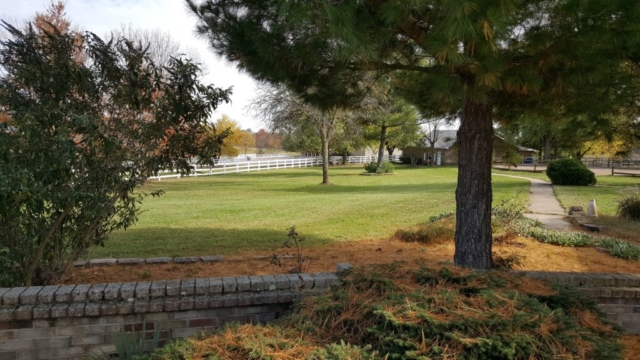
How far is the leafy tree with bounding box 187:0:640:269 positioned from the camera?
10.2ft

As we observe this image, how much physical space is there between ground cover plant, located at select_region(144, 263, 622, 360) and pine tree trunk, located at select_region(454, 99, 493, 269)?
5.63 ft

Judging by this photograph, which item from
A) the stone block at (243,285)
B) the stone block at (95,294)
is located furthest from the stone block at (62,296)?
the stone block at (243,285)

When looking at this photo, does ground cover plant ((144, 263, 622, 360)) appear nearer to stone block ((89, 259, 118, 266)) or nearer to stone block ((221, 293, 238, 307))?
stone block ((221, 293, 238, 307))

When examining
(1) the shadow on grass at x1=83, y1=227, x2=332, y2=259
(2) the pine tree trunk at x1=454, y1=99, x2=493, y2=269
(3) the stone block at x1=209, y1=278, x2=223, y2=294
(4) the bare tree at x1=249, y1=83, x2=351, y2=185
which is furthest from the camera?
(4) the bare tree at x1=249, y1=83, x2=351, y2=185

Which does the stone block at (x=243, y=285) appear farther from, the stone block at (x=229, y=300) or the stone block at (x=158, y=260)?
the stone block at (x=158, y=260)

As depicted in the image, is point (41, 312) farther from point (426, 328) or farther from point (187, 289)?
point (426, 328)

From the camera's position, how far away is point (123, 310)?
2.89 m

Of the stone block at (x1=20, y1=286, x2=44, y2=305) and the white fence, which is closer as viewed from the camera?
the stone block at (x1=20, y1=286, x2=44, y2=305)

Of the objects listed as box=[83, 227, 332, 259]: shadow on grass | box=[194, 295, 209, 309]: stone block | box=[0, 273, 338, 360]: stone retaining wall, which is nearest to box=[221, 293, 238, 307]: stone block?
box=[0, 273, 338, 360]: stone retaining wall

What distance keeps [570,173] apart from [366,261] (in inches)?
743

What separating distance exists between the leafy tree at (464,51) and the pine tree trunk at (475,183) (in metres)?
0.01

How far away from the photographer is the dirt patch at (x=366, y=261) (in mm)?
4645

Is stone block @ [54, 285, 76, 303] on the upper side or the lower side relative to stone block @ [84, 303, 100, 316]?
upper

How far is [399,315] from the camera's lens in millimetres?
2178
